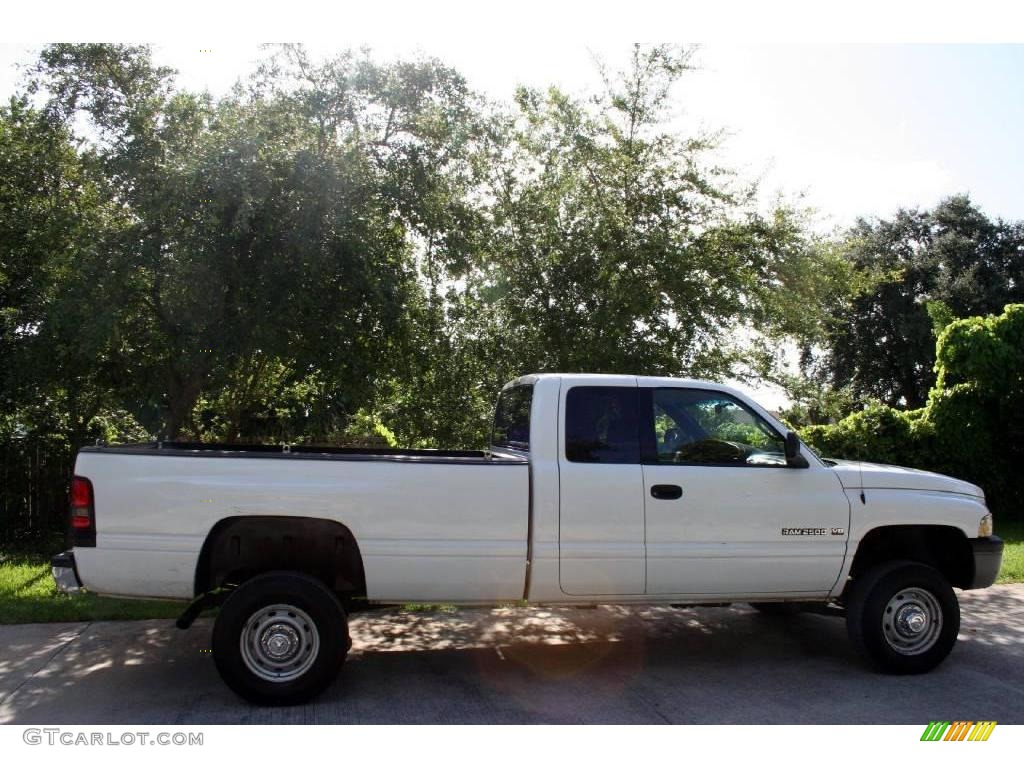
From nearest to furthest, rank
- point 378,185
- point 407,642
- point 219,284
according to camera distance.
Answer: point 407,642, point 219,284, point 378,185

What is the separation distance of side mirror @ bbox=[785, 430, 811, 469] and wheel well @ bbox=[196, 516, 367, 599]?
2.88 m

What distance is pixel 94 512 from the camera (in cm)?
538

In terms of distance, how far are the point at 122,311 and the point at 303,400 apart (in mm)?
2742

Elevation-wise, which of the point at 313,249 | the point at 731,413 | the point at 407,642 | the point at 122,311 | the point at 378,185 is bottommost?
the point at 407,642

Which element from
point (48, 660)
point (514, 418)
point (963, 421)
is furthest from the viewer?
→ point (963, 421)

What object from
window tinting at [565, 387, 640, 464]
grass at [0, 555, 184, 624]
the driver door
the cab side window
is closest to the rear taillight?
grass at [0, 555, 184, 624]

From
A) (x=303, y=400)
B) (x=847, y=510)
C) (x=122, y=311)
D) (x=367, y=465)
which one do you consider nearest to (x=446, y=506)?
(x=367, y=465)

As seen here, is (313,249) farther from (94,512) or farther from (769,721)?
(769,721)

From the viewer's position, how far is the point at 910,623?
621 centimetres

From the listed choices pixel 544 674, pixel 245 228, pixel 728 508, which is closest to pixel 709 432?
pixel 728 508

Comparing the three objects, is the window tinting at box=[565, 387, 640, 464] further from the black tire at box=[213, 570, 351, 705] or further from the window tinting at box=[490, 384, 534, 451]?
the black tire at box=[213, 570, 351, 705]

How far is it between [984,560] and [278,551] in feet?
15.9
